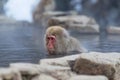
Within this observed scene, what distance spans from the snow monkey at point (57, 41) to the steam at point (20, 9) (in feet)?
43.6

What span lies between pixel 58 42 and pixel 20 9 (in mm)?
16833

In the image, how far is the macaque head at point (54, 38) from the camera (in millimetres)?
6172

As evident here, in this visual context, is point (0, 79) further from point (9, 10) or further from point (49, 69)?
point (9, 10)

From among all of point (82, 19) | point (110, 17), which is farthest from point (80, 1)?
point (82, 19)

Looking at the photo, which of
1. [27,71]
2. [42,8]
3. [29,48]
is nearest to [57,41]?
[29,48]

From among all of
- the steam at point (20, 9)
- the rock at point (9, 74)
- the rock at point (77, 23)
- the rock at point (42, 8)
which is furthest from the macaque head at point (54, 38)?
the steam at point (20, 9)

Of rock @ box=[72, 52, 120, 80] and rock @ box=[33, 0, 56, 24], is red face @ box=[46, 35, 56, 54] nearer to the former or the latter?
rock @ box=[72, 52, 120, 80]

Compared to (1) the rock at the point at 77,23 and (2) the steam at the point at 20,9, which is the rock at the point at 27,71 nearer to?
(1) the rock at the point at 77,23

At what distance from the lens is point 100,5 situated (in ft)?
63.7

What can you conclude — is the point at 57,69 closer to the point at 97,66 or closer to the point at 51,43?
the point at 97,66

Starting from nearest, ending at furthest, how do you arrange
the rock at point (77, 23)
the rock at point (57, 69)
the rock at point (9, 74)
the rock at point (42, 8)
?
the rock at point (9, 74) < the rock at point (57, 69) < the rock at point (77, 23) < the rock at point (42, 8)

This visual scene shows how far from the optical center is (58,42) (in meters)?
6.29

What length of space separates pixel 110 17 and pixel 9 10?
19.4 feet

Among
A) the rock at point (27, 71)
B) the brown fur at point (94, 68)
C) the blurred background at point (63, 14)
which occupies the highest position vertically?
the blurred background at point (63, 14)
